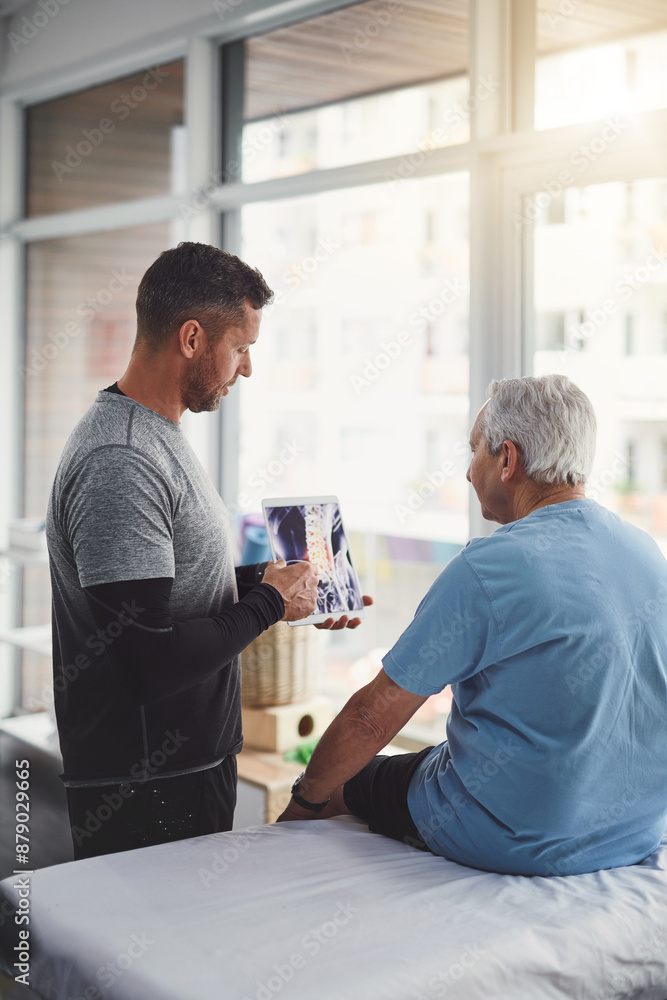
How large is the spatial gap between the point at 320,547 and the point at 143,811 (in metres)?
0.64

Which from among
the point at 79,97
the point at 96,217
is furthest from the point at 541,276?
the point at 79,97

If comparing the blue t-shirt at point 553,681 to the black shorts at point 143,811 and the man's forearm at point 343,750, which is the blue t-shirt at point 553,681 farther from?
the black shorts at point 143,811

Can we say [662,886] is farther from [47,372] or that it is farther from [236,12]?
[47,372]

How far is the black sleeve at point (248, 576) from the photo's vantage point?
1.90 meters
